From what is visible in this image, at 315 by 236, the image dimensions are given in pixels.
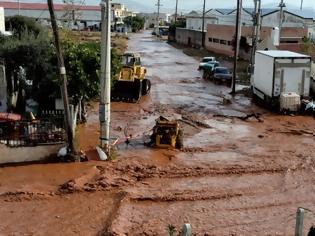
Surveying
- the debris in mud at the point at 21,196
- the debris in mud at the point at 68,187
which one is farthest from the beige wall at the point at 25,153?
the debris in mud at the point at 21,196

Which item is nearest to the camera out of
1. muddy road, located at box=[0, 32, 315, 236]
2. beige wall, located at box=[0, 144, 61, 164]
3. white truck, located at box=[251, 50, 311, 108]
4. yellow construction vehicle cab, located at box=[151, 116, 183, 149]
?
muddy road, located at box=[0, 32, 315, 236]

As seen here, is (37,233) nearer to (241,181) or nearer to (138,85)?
(241,181)

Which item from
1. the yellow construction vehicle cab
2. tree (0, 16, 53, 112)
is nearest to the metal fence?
the yellow construction vehicle cab

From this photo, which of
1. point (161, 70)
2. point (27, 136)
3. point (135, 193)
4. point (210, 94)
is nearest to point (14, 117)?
point (27, 136)

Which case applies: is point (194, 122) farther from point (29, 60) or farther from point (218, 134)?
point (29, 60)

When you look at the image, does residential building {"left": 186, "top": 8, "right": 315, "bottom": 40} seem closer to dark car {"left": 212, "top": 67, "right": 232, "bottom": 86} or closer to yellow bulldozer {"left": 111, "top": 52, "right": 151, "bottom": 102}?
dark car {"left": 212, "top": 67, "right": 232, "bottom": 86}

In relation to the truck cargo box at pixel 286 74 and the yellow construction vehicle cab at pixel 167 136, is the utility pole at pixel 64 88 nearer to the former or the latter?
the yellow construction vehicle cab at pixel 167 136

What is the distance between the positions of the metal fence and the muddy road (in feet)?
2.82

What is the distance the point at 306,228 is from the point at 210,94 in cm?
2135

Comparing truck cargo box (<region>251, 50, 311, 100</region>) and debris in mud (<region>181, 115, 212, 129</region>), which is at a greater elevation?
truck cargo box (<region>251, 50, 311, 100</region>)

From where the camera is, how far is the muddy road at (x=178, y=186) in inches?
460

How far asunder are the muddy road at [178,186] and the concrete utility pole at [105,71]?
1.05m

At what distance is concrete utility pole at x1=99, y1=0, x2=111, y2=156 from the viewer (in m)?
16.0

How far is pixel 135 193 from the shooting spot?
13.6 meters
